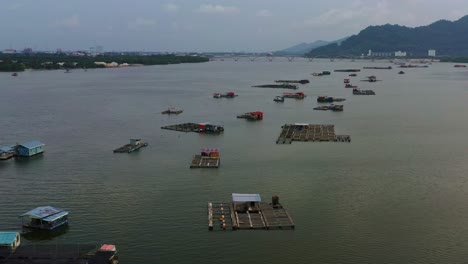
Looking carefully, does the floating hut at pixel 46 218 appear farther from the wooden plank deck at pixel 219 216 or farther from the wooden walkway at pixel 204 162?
the wooden walkway at pixel 204 162

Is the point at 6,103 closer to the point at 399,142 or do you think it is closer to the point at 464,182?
the point at 399,142

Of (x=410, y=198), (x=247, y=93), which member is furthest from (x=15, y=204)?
(x=247, y=93)

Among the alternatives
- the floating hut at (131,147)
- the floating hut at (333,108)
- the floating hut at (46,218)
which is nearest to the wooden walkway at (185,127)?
the floating hut at (131,147)

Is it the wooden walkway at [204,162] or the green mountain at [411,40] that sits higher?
the green mountain at [411,40]

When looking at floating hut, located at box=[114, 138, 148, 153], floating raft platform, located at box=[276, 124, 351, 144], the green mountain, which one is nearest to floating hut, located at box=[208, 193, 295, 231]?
floating hut, located at box=[114, 138, 148, 153]

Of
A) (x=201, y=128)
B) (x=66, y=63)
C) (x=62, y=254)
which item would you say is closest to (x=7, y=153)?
(x=201, y=128)
